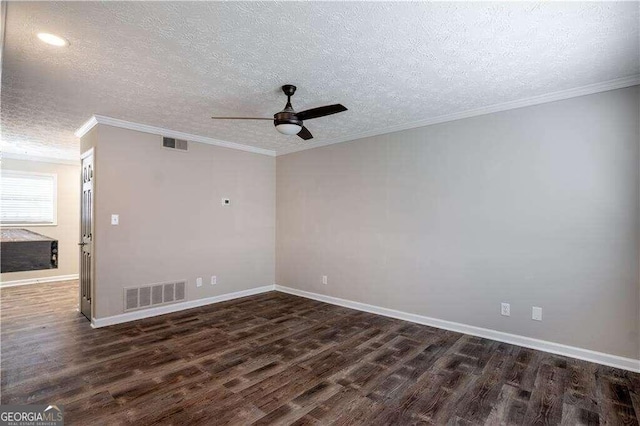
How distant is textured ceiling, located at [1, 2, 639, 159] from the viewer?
6.24 ft

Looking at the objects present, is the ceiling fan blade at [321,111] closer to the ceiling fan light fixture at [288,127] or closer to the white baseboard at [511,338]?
the ceiling fan light fixture at [288,127]

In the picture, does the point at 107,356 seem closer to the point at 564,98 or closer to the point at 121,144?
the point at 121,144

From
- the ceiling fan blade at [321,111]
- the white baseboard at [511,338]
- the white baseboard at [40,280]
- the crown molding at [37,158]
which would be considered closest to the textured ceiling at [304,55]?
the ceiling fan blade at [321,111]

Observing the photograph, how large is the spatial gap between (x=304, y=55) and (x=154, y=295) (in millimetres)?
3717

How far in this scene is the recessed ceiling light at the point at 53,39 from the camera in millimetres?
2119

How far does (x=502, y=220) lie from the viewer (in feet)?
11.4

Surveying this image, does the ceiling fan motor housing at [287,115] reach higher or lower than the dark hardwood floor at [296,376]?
higher

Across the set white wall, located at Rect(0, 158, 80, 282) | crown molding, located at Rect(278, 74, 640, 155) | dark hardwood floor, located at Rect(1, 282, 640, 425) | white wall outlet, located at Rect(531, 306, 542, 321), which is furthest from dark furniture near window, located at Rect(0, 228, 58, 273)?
white wall, located at Rect(0, 158, 80, 282)

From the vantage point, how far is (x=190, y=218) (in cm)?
477

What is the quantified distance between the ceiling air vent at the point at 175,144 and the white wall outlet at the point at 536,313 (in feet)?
15.7

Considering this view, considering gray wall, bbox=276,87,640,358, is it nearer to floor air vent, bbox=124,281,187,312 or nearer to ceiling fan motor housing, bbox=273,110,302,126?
ceiling fan motor housing, bbox=273,110,302,126

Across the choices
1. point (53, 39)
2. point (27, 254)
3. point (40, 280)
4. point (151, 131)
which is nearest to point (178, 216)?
point (151, 131)

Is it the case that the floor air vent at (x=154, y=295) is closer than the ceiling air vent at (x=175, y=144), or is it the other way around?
the floor air vent at (x=154, y=295)

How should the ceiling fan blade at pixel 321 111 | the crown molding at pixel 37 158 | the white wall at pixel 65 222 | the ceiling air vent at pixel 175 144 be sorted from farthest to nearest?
the white wall at pixel 65 222 → the crown molding at pixel 37 158 → the ceiling air vent at pixel 175 144 → the ceiling fan blade at pixel 321 111
